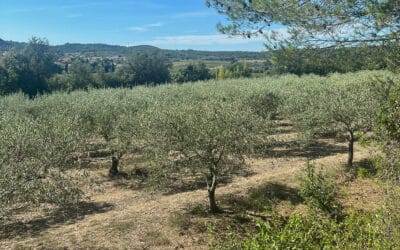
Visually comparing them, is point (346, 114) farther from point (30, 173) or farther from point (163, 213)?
point (30, 173)

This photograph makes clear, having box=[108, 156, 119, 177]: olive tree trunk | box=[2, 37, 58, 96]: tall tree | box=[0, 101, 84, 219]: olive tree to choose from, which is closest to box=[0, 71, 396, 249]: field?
box=[0, 101, 84, 219]: olive tree

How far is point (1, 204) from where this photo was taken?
12.2 meters

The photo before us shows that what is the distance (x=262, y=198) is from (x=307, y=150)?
431 inches

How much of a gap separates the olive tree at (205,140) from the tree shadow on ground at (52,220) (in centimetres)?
440

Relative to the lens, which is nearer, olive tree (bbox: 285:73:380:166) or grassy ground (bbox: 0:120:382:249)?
grassy ground (bbox: 0:120:382:249)

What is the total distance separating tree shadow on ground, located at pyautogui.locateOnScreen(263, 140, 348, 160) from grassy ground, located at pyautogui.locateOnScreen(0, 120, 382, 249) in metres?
2.91

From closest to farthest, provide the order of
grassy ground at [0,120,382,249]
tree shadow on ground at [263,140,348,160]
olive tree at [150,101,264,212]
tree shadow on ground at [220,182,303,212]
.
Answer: grassy ground at [0,120,382,249], olive tree at [150,101,264,212], tree shadow on ground at [220,182,303,212], tree shadow on ground at [263,140,348,160]

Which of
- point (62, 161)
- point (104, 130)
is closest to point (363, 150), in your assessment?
point (104, 130)

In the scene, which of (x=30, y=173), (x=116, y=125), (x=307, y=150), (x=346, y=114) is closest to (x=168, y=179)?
(x=116, y=125)

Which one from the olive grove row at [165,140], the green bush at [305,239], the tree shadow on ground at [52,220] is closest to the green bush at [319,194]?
the olive grove row at [165,140]

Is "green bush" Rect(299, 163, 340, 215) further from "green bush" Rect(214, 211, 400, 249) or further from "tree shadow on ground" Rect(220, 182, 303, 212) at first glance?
"green bush" Rect(214, 211, 400, 249)

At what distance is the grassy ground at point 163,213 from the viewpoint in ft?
47.3

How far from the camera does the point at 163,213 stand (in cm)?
1647

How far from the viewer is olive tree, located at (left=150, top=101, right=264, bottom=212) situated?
15.7m
